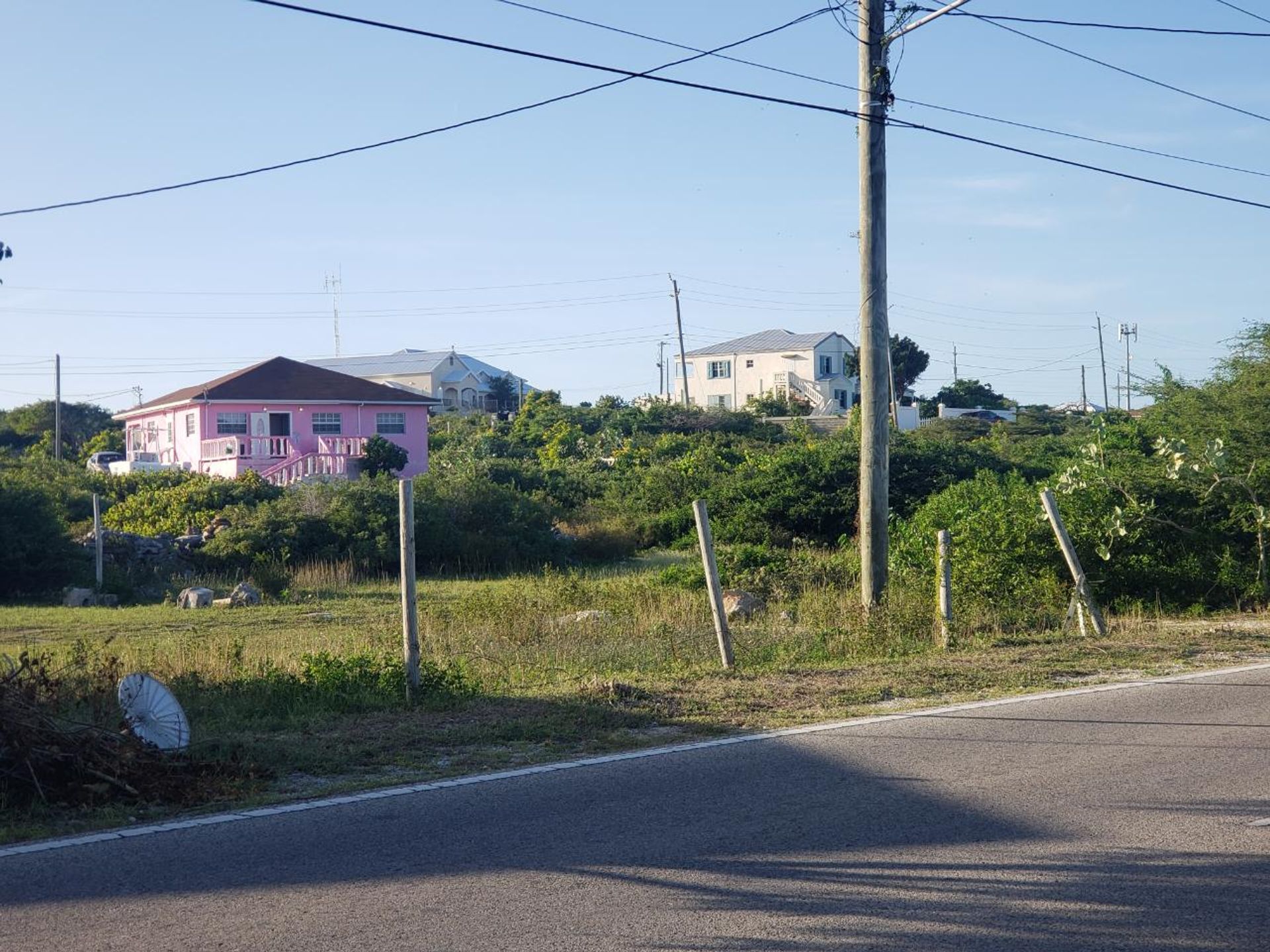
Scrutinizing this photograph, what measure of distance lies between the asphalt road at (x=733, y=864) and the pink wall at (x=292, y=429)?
129 ft

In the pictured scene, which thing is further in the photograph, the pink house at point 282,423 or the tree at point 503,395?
the tree at point 503,395

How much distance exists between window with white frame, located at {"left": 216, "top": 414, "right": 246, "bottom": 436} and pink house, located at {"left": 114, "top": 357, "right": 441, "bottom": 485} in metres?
0.02

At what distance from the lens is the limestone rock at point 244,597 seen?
2208 centimetres

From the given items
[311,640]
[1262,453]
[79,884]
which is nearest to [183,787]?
[79,884]

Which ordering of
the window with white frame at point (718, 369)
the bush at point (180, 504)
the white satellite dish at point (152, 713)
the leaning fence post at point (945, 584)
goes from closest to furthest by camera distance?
the white satellite dish at point (152, 713)
the leaning fence post at point (945, 584)
the bush at point (180, 504)
the window with white frame at point (718, 369)

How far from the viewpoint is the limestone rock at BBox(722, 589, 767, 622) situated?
57.8 ft

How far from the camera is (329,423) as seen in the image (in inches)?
1934

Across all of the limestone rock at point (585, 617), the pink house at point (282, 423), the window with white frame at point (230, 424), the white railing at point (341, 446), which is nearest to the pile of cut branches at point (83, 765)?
the limestone rock at point (585, 617)

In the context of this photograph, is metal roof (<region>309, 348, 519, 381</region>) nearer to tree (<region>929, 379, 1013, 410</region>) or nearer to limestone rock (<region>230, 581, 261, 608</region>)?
tree (<region>929, 379, 1013, 410</region>)

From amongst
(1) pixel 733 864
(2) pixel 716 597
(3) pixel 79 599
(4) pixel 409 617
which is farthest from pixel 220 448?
(1) pixel 733 864

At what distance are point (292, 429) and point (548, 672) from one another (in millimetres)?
38460

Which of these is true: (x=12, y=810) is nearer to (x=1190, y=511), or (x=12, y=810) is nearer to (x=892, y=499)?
(x=1190, y=511)

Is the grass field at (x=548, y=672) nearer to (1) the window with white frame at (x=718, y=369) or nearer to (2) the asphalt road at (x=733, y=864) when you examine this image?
(2) the asphalt road at (x=733, y=864)

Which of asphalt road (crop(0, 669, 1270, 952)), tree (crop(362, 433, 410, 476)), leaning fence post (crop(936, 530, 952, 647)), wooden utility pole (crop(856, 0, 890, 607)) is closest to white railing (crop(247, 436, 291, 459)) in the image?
tree (crop(362, 433, 410, 476))
